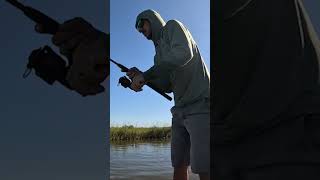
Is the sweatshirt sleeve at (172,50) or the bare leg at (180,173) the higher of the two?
the sweatshirt sleeve at (172,50)

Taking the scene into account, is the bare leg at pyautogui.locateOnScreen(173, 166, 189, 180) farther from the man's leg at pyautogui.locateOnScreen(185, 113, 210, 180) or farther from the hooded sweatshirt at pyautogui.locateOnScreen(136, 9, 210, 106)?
the hooded sweatshirt at pyautogui.locateOnScreen(136, 9, 210, 106)

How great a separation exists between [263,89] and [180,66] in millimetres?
401

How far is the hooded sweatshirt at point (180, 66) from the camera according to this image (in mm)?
2045

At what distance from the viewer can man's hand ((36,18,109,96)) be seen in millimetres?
2449

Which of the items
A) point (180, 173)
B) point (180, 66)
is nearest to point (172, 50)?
point (180, 66)

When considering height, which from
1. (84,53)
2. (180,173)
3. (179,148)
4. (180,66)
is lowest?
(180,173)

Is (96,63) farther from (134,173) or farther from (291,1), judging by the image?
(134,173)

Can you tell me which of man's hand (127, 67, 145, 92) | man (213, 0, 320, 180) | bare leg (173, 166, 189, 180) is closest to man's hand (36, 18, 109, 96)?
man's hand (127, 67, 145, 92)

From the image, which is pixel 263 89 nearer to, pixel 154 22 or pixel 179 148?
pixel 179 148

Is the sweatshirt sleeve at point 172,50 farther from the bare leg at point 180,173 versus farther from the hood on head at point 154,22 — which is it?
the bare leg at point 180,173

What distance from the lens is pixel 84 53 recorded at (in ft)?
8.15

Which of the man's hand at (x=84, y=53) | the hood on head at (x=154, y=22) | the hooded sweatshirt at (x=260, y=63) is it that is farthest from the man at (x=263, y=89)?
the man's hand at (x=84, y=53)

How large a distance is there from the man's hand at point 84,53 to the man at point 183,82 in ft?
1.27

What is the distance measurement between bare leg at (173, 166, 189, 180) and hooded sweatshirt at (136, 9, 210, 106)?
33 cm
